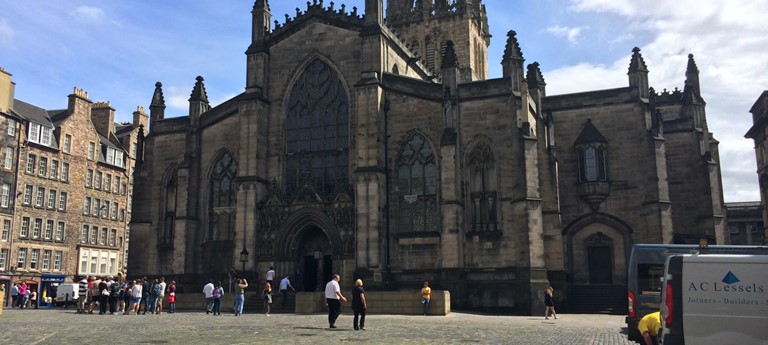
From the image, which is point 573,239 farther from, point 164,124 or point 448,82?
point 164,124

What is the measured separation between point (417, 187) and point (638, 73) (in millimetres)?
13504

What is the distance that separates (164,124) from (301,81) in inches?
349

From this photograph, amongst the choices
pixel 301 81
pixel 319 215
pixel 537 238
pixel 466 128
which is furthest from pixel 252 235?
pixel 537 238

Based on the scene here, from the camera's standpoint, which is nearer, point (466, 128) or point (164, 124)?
point (466, 128)

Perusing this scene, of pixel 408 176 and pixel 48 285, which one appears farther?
pixel 48 285

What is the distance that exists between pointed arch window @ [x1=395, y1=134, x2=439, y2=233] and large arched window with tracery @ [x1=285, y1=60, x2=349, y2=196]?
9.82 feet

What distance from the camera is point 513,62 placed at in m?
31.6

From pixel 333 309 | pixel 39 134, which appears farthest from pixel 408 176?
pixel 39 134

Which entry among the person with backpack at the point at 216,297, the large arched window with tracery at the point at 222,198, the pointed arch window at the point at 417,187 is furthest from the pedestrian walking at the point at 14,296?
the pointed arch window at the point at 417,187

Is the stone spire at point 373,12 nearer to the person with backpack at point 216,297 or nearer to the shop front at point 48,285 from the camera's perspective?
the person with backpack at point 216,297

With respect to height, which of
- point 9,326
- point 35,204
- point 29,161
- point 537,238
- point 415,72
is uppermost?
point 415,72

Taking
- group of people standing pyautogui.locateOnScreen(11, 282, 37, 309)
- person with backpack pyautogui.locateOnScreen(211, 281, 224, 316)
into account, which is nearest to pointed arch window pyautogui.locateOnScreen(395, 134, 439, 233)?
person with backpack pyautogui.locateOnScreen(211, 281, 224, 316)

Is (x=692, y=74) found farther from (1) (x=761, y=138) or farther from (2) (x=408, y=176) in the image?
(2) (x=408, y=176)

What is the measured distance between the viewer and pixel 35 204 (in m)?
50.1
